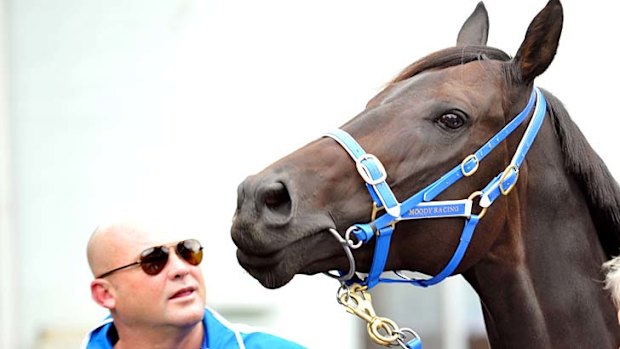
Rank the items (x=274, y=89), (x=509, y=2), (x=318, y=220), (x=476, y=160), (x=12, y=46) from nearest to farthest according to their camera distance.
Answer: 1. (x=318, y=220)
2. (x=476, y=160)
3. (x=509, y=2)
4. (x=274, y=89)
5. (x=12, y=46)

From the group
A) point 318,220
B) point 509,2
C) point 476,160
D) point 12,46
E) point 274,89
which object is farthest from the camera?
point 12,46

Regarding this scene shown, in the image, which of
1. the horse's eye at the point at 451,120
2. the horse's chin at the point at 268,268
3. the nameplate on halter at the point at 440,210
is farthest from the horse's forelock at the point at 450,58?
the horse's chin at the point at 268,268

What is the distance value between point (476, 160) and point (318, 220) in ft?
1.60

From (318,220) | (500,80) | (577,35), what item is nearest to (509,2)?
(577,35)

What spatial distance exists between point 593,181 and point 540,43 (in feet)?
1.35

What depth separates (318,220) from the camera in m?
2.75

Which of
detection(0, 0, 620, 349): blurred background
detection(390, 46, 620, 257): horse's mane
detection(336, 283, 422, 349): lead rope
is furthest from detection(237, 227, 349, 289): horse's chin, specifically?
detection(0, 0, 620, 349): blurred background

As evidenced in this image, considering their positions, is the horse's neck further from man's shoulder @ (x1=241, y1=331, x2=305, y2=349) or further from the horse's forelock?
man's shoulder @ (x1=241, y1=331, x2=305, y2=349)

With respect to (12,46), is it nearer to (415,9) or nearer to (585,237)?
(415,9)

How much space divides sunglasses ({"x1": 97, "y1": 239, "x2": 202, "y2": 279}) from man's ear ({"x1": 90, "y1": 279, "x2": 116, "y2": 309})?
174 mm

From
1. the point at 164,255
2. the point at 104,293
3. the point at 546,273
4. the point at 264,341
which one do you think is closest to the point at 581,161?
the point at 546,273

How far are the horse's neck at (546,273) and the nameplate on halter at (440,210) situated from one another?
0.15m

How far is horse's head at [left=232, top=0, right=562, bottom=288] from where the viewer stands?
2.71 m

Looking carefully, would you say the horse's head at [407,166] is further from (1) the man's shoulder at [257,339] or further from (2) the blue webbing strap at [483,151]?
(1) the man's shoulder at [257,339]
